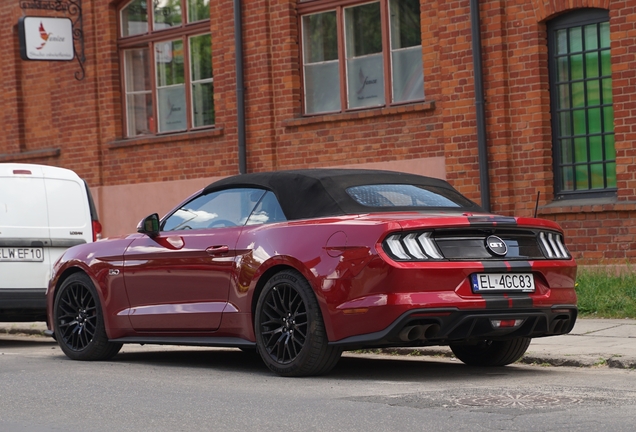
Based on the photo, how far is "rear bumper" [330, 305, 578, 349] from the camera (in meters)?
7.99

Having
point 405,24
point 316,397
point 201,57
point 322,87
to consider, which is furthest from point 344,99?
point 316,397

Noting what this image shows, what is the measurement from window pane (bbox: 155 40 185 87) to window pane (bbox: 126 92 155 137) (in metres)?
0.49

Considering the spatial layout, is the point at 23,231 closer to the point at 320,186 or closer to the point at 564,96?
the point at 320,186

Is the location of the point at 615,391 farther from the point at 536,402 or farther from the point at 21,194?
the point at 21,194

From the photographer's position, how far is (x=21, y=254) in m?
12.4

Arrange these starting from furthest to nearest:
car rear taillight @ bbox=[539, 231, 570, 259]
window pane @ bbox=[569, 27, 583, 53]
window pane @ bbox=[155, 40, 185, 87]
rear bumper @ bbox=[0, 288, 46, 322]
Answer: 1. window pane @ bbox=[155, 40, 185, 87]
2. window pane @ bbox=[569, 27, 583, 53]
3. rear bumper @ bbox=[0, 288, 46, 322]
4. car rear taillight @ bbox=[539, 231, 570, 259]

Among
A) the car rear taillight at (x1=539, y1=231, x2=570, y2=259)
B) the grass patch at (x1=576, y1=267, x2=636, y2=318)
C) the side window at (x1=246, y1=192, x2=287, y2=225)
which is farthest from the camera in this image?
the grass patch at (x1=576, y1=267, x2=636, y2=318)

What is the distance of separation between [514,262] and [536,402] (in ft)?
4.73

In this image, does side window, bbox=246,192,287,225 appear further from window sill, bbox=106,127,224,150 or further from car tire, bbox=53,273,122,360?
window sill, bbox=106,127,224,150

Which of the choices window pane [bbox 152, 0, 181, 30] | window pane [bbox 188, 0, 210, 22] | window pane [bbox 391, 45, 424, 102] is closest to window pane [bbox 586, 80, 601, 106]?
window pane [bbox 391, 45, 424, 102]

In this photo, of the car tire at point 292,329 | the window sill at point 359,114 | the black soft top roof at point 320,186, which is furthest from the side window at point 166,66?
the car tire at point 292,329

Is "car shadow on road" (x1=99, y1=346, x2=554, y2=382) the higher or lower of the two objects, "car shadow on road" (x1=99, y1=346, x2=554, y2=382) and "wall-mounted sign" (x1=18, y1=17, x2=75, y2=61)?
the lower

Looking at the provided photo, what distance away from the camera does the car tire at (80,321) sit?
1029 cm

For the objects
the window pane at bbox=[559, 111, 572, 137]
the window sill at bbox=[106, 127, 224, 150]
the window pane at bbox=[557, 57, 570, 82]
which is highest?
the window pane at bbox=[557, 57, 570, 82]
